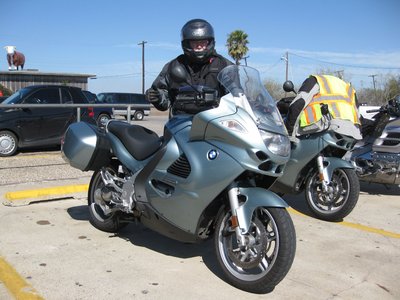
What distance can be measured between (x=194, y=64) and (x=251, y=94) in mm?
1252

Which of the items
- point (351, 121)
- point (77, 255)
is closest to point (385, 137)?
point (351, 121)

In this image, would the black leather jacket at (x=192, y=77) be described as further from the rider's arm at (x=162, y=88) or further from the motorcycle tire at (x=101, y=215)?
the motorcycle tire at (x=101, y=215)

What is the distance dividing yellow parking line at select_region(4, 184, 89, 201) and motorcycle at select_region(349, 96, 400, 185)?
407 cm

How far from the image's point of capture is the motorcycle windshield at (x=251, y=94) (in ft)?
11.7

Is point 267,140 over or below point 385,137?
over

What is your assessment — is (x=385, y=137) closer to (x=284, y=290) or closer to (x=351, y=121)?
(x=351, y=121)

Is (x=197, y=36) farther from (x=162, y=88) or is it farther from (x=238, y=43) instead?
(x=238, y=43)

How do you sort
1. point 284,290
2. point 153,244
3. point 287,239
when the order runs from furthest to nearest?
point 153,244 → point 284,290 → point 287,239

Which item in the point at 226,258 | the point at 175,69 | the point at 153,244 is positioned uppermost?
the point at 175,69

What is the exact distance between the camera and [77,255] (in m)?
4.22

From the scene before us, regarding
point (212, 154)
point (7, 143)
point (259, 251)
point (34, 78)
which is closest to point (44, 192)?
point (212, 154)

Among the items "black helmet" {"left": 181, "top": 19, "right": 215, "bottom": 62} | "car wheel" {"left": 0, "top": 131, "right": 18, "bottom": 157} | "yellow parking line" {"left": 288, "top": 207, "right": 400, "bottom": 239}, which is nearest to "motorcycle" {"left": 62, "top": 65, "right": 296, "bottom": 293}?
"black helmet" {"left": 181, "top": 19, "right": 215, "bottom": 62}

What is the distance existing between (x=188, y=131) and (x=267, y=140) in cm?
71

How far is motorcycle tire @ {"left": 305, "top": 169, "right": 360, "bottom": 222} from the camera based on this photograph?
5.47 metres
